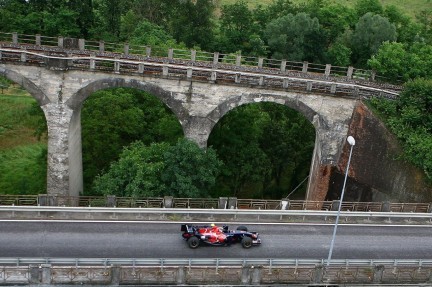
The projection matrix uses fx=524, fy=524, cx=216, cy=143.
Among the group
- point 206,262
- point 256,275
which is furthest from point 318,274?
point 206,262

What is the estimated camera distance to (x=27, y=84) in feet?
132

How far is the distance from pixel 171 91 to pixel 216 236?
14.3 m

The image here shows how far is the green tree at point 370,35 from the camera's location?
209ft

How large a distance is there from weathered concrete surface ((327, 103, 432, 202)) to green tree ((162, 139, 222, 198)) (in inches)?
450

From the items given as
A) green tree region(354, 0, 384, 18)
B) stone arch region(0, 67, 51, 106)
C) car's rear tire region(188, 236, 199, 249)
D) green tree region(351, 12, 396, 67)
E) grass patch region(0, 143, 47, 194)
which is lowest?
grass patch region(0, 143, 47, 194)

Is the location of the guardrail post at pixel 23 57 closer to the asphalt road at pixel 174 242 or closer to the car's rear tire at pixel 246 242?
the asphalt road at pixel 174 242

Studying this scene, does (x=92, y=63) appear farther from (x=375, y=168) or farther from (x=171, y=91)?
(x=375, y=168)

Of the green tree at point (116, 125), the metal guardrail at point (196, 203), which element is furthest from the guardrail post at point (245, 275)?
the green tree at point (116, 125)

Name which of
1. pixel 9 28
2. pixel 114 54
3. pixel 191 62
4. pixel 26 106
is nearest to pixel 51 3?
pixel 9 28

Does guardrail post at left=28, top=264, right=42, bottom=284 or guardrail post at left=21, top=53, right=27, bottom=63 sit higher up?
guardrail post at left=21, top=53, right=27, bottom=63

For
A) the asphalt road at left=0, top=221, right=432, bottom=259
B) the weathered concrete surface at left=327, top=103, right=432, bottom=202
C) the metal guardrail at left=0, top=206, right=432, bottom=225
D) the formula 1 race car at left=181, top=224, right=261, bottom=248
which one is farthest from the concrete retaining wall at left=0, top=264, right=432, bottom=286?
the weathered concrete surface at left=327, top=103, right=432, bottom=202

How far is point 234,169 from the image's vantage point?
4909 cm

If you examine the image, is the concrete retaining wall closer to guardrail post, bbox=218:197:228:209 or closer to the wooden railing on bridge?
guardrail post, bbox=218:197:228:209

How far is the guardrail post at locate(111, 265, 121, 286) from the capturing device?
2631 cm
